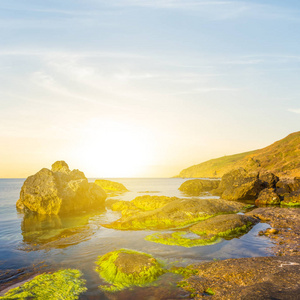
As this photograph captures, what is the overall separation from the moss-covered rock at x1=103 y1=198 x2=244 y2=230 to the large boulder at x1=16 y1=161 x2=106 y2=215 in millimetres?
11302

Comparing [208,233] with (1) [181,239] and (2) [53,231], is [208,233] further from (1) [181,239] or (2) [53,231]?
(2) [53,231]

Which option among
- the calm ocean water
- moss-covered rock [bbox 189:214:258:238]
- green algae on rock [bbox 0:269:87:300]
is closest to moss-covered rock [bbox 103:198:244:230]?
the calm ocean water

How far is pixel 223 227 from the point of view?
16953 millimetres

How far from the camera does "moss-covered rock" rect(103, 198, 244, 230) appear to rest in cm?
2016

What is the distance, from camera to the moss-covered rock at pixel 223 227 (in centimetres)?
1645

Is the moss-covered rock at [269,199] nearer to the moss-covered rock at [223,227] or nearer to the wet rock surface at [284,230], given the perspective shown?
the wet rock surface at [284,230]

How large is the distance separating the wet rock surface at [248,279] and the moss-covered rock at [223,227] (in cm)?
579

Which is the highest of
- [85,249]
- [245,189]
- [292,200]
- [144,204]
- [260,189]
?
[85,249]

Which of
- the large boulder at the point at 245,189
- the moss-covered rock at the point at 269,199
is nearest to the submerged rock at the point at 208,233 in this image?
the moss-covered rock at the point at 269,199

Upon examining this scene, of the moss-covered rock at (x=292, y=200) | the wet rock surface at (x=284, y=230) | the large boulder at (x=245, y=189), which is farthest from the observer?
the large boulder at (x=245, y=189)

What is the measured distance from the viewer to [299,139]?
104438 mm

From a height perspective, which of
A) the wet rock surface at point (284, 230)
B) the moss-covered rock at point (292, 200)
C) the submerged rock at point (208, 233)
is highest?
the submerged rock at point (208, 233)

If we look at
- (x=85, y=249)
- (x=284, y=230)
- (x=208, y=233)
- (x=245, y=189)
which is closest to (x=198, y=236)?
(x=208, y=233)

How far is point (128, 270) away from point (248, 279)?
16.8 feet
